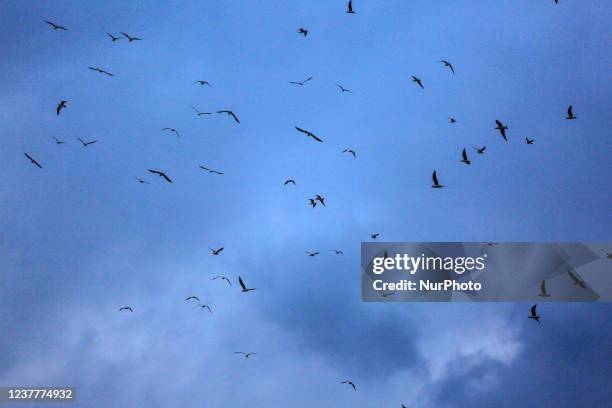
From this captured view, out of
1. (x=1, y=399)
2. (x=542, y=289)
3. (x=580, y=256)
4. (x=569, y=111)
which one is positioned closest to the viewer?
(x=1, y=399)

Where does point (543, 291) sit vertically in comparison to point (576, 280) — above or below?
above

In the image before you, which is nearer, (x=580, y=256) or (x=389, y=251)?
(x=389, y=251)

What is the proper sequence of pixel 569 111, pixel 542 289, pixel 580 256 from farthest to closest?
pixel 580 256
pixel 542 289
pixel 569 111

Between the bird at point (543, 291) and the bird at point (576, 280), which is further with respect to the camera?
the bird at point (576, 280)

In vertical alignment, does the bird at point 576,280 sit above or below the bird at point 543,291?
below

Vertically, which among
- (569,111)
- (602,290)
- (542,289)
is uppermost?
(569,111)

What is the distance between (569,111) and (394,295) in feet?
57.6

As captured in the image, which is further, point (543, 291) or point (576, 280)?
point (576, 280)

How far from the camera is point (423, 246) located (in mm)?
49188

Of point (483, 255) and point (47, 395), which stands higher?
point (483, 255)

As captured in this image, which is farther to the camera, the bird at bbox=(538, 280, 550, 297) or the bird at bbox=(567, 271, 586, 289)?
the bird at bbox=(567, 271, 586, 289)

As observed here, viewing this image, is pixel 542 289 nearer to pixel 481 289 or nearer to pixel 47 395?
pixel 481 289

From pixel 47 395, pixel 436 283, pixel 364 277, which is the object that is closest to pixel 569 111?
pixel 436 283

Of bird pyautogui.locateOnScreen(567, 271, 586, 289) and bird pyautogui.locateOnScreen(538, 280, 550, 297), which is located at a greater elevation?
bird pyautogui.locateOnScreen(538, 280, 550, 297)
